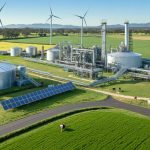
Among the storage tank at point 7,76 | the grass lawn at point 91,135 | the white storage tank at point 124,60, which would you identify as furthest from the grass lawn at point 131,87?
the storage tank at point 7,76

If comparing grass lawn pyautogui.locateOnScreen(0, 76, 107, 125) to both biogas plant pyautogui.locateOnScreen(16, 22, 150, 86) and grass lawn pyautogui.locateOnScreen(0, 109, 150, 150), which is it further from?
biogas plant pyautogui.locateOnScreen(16, 22, 150, 86)

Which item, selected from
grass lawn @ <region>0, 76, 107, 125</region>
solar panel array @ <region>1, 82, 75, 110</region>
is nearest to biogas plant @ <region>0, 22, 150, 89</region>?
grass lawn @ <region>0, 76, 107, 125</region>

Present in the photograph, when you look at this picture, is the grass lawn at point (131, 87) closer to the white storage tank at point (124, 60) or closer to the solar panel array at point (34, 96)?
the solar panel array at point (34, 96)

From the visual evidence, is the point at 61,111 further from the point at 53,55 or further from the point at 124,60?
the point at 53,55

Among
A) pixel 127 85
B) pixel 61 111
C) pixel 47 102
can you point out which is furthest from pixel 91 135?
pixel 127 85

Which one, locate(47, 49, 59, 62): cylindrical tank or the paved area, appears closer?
the paved area

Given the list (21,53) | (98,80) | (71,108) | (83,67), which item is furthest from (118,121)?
(21,53)
